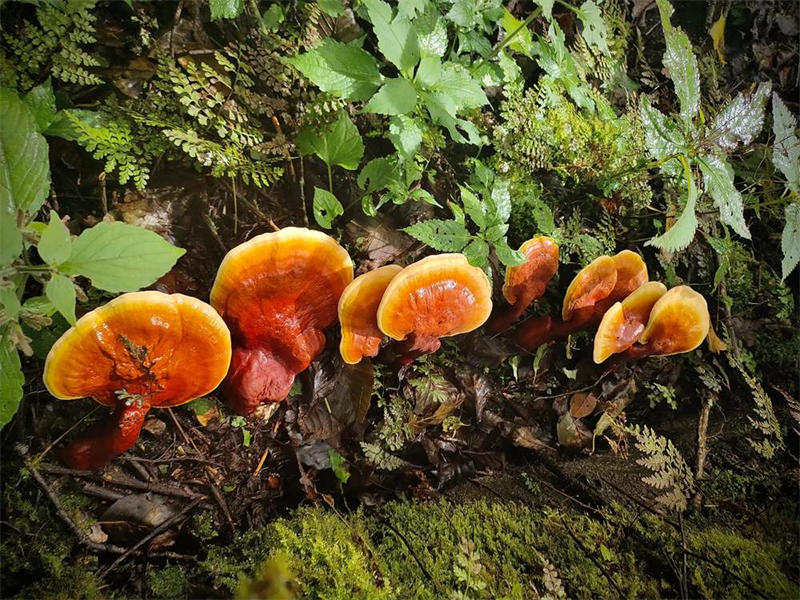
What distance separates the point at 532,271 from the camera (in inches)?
104

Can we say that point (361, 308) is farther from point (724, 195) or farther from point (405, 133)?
point (724, 195)

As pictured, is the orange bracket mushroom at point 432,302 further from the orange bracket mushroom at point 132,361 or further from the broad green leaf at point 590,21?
the broad green leaf at point 590,21

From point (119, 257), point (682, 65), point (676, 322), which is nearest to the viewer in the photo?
point (119, 257)

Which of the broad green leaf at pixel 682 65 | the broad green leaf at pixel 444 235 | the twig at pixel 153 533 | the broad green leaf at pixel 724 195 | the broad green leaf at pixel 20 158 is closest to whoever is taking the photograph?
the broad green leaf at pixel 20 158

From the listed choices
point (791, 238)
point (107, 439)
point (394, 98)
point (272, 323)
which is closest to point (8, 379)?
point (107, 439)

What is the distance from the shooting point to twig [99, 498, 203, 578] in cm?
204

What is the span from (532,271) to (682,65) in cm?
133

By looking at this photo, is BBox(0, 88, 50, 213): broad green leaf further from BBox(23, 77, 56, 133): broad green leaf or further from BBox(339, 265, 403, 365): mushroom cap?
BBox(339, 265, 403, 365): mushroom cap

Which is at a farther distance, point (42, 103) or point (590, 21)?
point (590, 21)

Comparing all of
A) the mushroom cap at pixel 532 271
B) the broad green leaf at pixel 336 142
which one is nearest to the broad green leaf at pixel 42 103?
the broad green leaf at pixel 336 142

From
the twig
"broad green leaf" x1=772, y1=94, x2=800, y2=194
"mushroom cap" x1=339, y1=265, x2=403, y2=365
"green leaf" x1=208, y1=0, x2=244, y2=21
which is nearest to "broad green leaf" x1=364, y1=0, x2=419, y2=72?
"green leaf" x1=208, y1=0, x2=244, y2=21

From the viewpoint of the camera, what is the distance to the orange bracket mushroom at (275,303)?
77.8 inches

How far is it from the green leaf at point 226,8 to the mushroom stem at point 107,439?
1647 millimetres

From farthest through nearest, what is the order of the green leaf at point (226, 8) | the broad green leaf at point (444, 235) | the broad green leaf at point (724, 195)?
the broad green leaf at point (724, 195), the broad green leaf at point (444, 235), the green leaf at point (226, 8)
